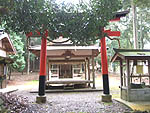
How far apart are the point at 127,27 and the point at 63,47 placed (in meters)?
15.0

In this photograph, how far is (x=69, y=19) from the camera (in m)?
5.12

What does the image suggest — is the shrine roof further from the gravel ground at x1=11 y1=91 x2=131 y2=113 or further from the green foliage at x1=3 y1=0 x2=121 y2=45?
the gravel ground at x1=11 y1=91 x2=131 y2=113

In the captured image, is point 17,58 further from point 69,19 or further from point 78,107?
point 69,19

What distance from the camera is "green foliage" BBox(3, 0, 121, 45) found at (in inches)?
186

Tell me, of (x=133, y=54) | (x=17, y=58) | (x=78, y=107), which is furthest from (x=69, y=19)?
(x=17, y=58)

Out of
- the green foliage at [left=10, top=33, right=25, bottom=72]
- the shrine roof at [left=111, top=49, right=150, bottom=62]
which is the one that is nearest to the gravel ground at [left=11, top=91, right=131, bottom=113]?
the shrine roof at [left=111, top=49, right=150, bottom=62]

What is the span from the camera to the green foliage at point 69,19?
4730 millimetres

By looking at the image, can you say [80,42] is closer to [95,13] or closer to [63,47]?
[95,13]

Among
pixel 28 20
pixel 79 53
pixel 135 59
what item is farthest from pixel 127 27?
pixel 28 20

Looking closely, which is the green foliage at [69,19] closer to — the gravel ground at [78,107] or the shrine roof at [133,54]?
the shrine roof at [133,54]

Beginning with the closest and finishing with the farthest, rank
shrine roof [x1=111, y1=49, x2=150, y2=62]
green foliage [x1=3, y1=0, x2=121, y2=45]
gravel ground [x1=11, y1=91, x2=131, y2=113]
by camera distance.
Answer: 1. green foliage [x1=3, y1=0, x2=121, y2=45]
2. gravel ground [x1=11, y1=91, x2=131, y2=113]
3. shrine roof [x1=111, y1=49, x2=150, y2=62]

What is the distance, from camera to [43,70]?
23.1 ft

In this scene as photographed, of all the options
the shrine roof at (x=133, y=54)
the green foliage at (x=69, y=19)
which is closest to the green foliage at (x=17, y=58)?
the green foliage at (x=69, y=19)

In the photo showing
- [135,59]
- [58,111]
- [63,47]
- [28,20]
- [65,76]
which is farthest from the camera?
[65,76]
